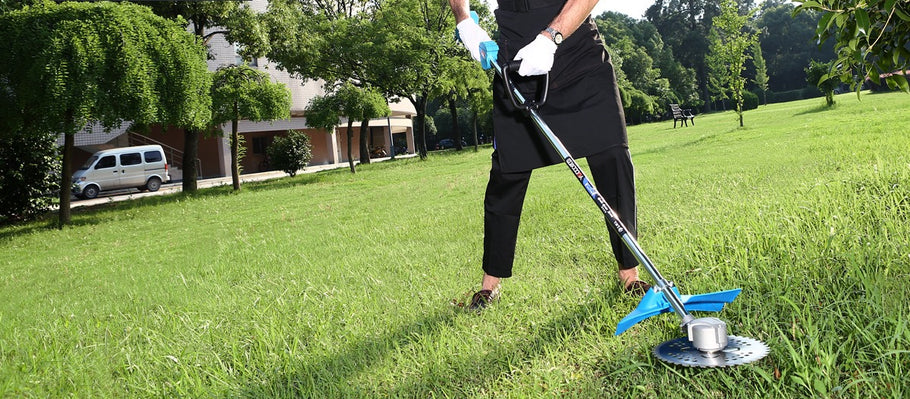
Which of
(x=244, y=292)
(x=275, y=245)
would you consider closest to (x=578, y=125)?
(x=244, y=292)

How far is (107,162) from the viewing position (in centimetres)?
2450

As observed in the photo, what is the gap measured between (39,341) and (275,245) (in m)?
3.10

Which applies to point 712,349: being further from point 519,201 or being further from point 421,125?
point 421,125

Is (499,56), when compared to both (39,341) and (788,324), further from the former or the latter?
(39,341)

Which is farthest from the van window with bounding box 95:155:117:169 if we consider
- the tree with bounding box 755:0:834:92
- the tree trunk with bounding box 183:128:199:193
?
the tree with bounding box 755:0:834:92

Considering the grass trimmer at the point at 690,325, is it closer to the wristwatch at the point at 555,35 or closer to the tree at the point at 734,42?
the wristwatch at the point at 555,35

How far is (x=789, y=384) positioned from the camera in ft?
6.07

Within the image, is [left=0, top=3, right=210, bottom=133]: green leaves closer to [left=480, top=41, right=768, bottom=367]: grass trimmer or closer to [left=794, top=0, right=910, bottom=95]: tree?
[left=480, top=41, right=768, bottom=367]: grass trimmer

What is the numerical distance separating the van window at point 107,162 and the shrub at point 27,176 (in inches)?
358

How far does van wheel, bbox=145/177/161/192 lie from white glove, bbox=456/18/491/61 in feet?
84.6

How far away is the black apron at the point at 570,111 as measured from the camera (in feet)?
9.55

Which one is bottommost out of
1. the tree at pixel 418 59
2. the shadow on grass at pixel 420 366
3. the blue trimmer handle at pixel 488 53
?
the shadow on grass at pixel 420 366

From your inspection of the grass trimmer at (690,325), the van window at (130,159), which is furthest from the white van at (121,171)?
the grass trimmer at (690,325)

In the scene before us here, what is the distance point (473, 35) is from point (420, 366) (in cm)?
165
